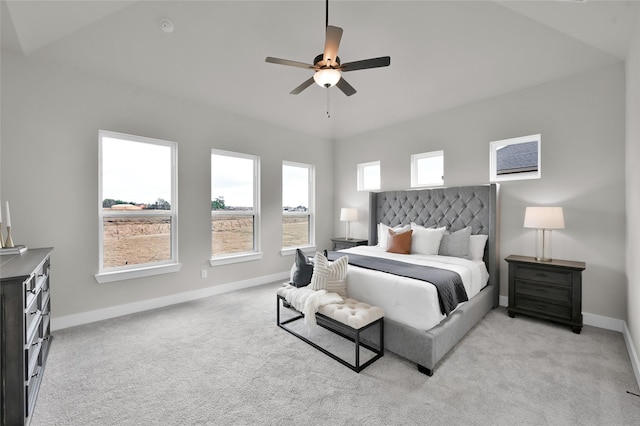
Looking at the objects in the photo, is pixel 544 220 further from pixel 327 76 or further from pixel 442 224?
pixel 327 76

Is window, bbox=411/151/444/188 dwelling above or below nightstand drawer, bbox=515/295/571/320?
above

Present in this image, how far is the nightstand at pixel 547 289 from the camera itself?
2.94 metres

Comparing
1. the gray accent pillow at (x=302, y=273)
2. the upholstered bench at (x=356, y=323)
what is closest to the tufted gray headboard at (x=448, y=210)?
the upholstered bench at (x=356, y=323)

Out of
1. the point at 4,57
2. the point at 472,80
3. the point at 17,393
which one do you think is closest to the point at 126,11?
the point at 4,57

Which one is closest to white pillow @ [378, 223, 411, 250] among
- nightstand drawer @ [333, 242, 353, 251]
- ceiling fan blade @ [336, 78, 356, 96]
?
nightstand drawer @ [333, 242, 353, 251]

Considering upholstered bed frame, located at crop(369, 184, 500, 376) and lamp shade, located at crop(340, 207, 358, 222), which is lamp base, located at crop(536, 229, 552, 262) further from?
lamp shade, located at crop(340, 207, 358, 222)

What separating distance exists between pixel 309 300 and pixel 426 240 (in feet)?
7.04

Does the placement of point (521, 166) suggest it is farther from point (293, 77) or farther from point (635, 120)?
point (293, 77)

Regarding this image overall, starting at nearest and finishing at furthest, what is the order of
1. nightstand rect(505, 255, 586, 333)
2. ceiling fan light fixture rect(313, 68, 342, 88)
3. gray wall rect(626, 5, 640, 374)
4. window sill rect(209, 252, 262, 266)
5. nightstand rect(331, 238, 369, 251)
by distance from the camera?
1. gray wall rect(626, 5, 640, 374)
2. ceiling fan light fixture rect(313, 68, 342, 88)
3. nightstand rect(505, 255, 586, 333)
4. window sill rect(209, 252, 262, 266)
5. nightstand rect(331, 238, 369, 251)

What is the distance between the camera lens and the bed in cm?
229

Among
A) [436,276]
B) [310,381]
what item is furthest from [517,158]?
[310,381]

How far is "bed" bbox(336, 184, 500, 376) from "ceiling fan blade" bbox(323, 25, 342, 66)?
81.2 inches

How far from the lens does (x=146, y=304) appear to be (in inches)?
141

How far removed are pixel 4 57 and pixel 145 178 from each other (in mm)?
1678
